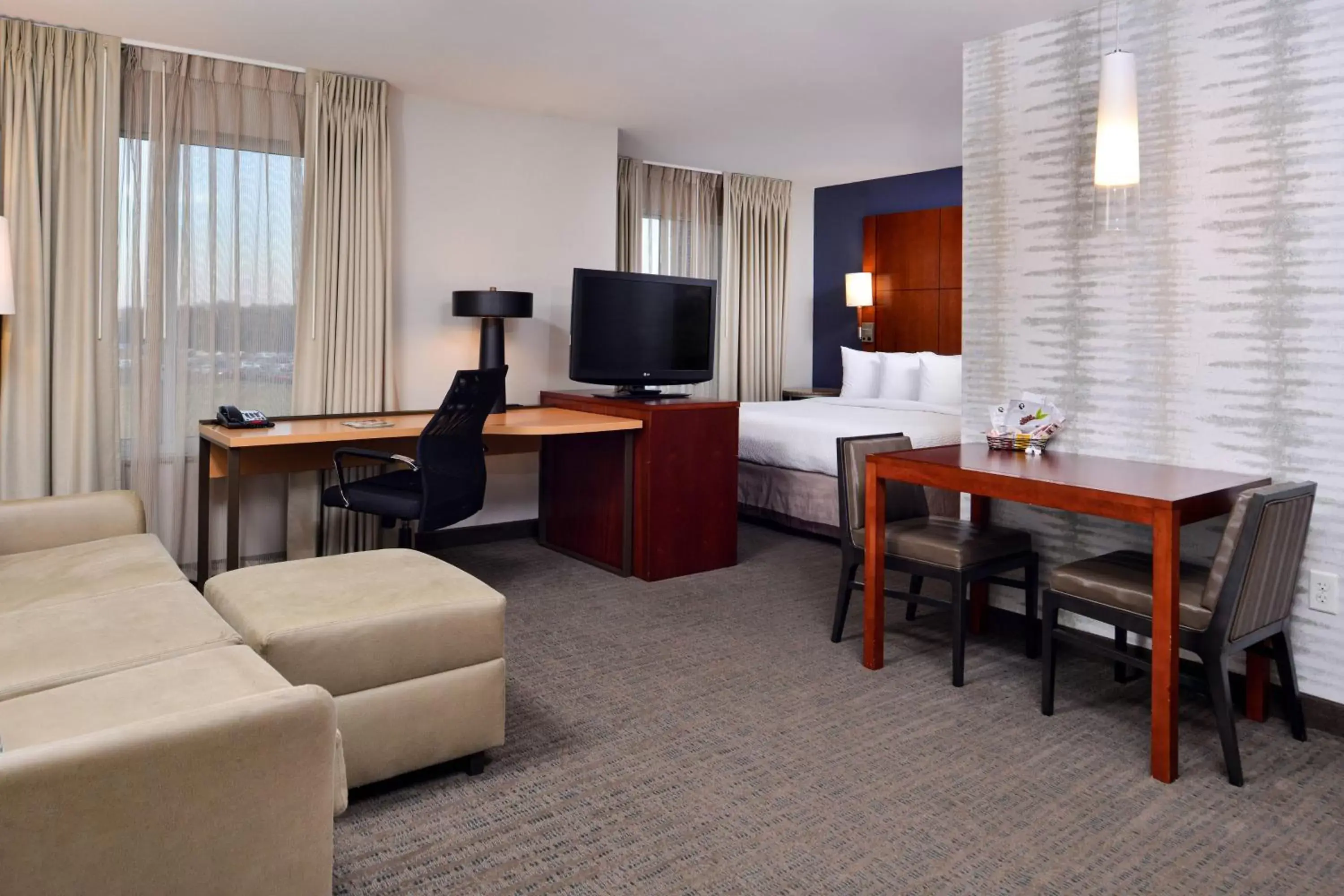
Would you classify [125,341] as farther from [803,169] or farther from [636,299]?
[803,169]

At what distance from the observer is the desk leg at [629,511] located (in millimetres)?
4219

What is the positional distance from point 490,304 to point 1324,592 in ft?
11.5

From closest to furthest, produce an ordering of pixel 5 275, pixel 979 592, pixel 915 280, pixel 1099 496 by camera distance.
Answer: pixel 1099 496 < pixel 5 275 < pixel 979 592 < pixel 915 280

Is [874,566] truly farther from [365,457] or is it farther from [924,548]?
[365,457]

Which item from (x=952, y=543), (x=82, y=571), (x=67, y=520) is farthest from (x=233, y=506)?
(x=952, y=543)

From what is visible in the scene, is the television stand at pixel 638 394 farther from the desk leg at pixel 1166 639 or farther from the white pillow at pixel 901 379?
the desk leg at pixel 1166 639

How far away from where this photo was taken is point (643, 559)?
13.8ft

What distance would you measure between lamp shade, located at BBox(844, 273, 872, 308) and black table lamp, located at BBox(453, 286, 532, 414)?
311 centimetres

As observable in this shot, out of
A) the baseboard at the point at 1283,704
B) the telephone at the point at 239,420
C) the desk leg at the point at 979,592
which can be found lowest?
the baseboard at the point at 1283,704

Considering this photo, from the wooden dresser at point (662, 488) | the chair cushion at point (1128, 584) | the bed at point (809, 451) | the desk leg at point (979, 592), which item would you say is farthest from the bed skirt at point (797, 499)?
the chair cushion at point (1128, 584)

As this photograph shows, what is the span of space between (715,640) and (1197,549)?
5.38 feet

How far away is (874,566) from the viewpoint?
305 cm

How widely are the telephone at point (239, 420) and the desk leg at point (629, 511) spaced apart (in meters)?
1.56

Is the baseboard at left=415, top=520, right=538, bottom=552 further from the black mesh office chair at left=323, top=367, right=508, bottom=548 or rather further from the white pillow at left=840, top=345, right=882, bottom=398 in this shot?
the white pillow at left=840, top=345, right=882, bottom=398
